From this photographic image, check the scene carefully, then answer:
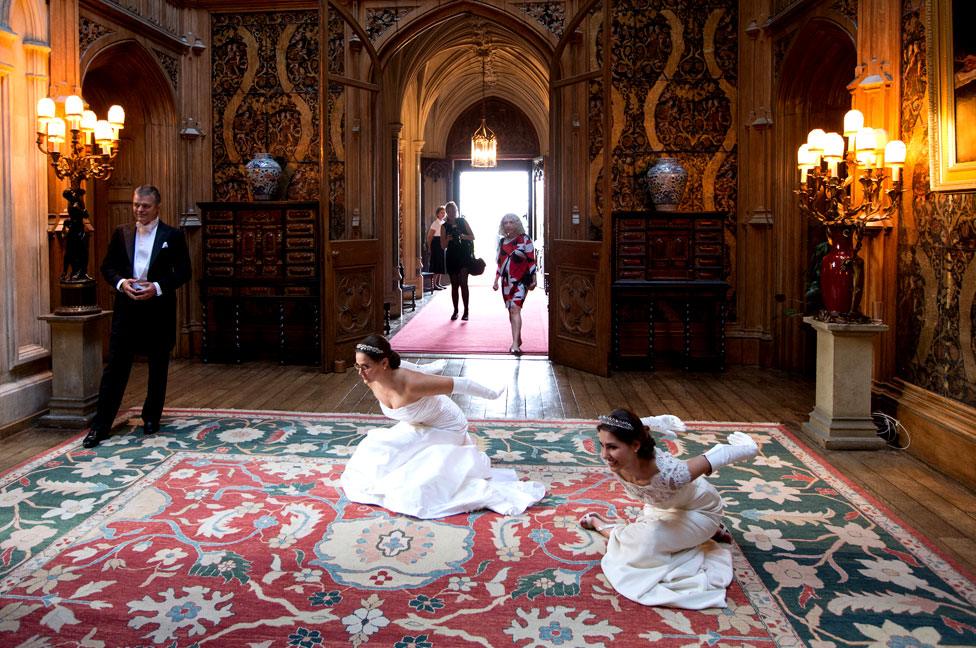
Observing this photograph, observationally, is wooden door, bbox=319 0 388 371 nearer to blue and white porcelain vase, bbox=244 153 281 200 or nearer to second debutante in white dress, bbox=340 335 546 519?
blue and white porcelain vase, bbox=244 153 281 200

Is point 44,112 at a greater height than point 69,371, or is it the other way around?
point 44,112

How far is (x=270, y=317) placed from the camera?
8594mm

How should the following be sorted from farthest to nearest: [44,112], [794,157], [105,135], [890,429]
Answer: [794,157] → [105,135] → [44,112] → [890,429]

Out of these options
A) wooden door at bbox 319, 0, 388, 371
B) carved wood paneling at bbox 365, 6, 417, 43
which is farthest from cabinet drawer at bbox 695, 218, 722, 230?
carved wood paneling at bbox 365, 6, 417, 43

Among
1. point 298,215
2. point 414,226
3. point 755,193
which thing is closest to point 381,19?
point 298,215

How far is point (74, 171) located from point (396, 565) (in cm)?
391

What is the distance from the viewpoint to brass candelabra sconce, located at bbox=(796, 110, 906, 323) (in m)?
5.06

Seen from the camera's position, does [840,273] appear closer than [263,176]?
Yes

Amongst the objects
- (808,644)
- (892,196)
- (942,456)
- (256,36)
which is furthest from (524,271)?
(808,644)

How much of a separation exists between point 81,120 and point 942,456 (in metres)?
5.81

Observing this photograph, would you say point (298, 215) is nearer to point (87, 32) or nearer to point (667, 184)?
point (87, 32)

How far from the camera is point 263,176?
26.9ft

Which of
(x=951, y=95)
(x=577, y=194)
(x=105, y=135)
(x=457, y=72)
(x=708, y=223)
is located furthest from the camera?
(x=457, y=72)

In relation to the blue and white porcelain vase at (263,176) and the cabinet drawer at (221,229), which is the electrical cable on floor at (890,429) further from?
the cabinet drawer at (221,229)
